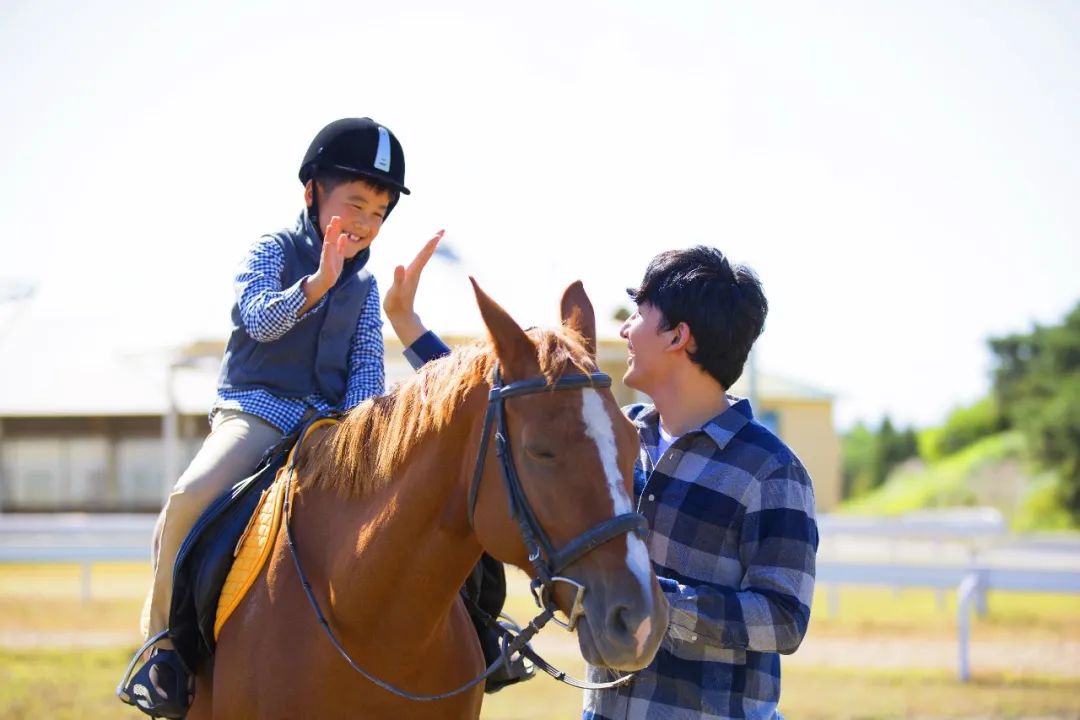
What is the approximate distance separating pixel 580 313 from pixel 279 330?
1.09m

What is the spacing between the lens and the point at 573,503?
248cm

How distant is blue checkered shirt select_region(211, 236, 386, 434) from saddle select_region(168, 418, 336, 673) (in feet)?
0.59

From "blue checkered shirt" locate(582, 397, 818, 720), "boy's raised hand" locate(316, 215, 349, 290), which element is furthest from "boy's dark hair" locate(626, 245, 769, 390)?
"boy's raised hand" locate(316, 215, 349, 290)

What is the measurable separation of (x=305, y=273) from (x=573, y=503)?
178 cm

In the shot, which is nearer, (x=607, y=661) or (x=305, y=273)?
(x=607, y=661)

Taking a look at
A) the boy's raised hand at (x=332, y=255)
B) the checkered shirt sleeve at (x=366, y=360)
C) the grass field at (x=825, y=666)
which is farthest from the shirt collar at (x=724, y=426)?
the grass field at (x=825, y=666)

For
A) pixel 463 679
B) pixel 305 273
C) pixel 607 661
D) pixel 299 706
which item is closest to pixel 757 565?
pixel 607 661

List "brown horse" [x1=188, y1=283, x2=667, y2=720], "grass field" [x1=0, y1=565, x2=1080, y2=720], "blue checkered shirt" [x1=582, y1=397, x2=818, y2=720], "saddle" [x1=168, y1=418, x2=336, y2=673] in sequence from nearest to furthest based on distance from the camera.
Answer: "brown horse" [x1=188, y1=283, x2=667, y2=720]
"blue checkered shirt" [x1=582, y1=397, x2=818, y2=720]
"saddle" [x1=168, y1=418, x2=336, y2=673]
"grass field" [x1=0, y1=565, x2=1080, y2=720]

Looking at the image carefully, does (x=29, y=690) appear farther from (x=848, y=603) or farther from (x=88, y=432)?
(x=88, y=432)

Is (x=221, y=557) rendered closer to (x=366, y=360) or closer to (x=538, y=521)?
(x=366, y=360)

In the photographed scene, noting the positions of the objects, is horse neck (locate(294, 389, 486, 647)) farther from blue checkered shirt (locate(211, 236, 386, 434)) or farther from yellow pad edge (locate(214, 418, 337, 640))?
blue checkered shirt (locate(211, 236, 386, 434))

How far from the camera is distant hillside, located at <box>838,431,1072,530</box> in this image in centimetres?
2977

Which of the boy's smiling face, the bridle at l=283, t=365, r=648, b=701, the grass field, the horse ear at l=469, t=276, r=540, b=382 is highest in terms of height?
the boy's smiling face

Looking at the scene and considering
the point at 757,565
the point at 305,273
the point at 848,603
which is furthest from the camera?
the point at 848,603
